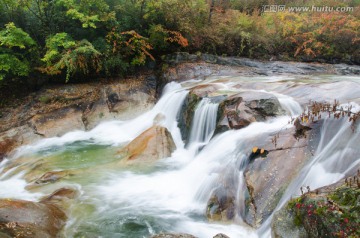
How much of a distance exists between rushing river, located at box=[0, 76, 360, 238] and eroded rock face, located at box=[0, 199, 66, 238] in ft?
1.02

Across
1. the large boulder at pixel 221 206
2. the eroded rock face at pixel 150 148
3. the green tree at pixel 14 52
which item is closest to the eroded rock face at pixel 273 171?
the large boulder at pixel 221 206

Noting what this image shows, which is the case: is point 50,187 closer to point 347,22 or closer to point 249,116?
point 249,116

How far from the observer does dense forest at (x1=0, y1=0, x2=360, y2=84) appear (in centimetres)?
1098

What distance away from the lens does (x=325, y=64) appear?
13836 millimetres

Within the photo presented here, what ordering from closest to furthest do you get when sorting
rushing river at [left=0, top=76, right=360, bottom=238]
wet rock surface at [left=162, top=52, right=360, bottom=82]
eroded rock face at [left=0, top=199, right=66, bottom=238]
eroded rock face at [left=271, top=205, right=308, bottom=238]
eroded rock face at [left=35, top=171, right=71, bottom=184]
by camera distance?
eroded rock face at [left=271, top=205, right=308, bottom=238], eroded rock face at [left=0, top=199, right=66, bottom=238], rushing river at [left=0, top=76, right=360, bottom=238], eroded rock face at [left=35, top=171, right=71, bottom=184], wet rock surface at [left=162, top=52, right=360, bottom=82]

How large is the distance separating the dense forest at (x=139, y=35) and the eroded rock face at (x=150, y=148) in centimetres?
392

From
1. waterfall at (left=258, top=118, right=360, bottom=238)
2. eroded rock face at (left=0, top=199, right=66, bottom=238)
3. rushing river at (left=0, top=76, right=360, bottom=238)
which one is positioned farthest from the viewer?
rushing river at (left=0, top=76, right=360, bottom=238)

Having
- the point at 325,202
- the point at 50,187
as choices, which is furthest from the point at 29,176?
the point at 325,202

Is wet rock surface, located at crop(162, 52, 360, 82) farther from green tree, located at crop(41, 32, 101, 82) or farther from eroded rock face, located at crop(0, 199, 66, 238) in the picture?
eroded rock face, located at crop(0, 199, 66, 238)

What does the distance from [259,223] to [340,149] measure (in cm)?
196

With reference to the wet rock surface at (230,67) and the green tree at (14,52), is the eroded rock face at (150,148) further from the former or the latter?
the green tree at (14,52)

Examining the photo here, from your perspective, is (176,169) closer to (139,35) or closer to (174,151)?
(174,151)

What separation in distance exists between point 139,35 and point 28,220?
8.89 metres

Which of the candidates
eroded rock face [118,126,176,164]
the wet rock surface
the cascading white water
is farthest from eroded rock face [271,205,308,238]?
the wet rock surface
